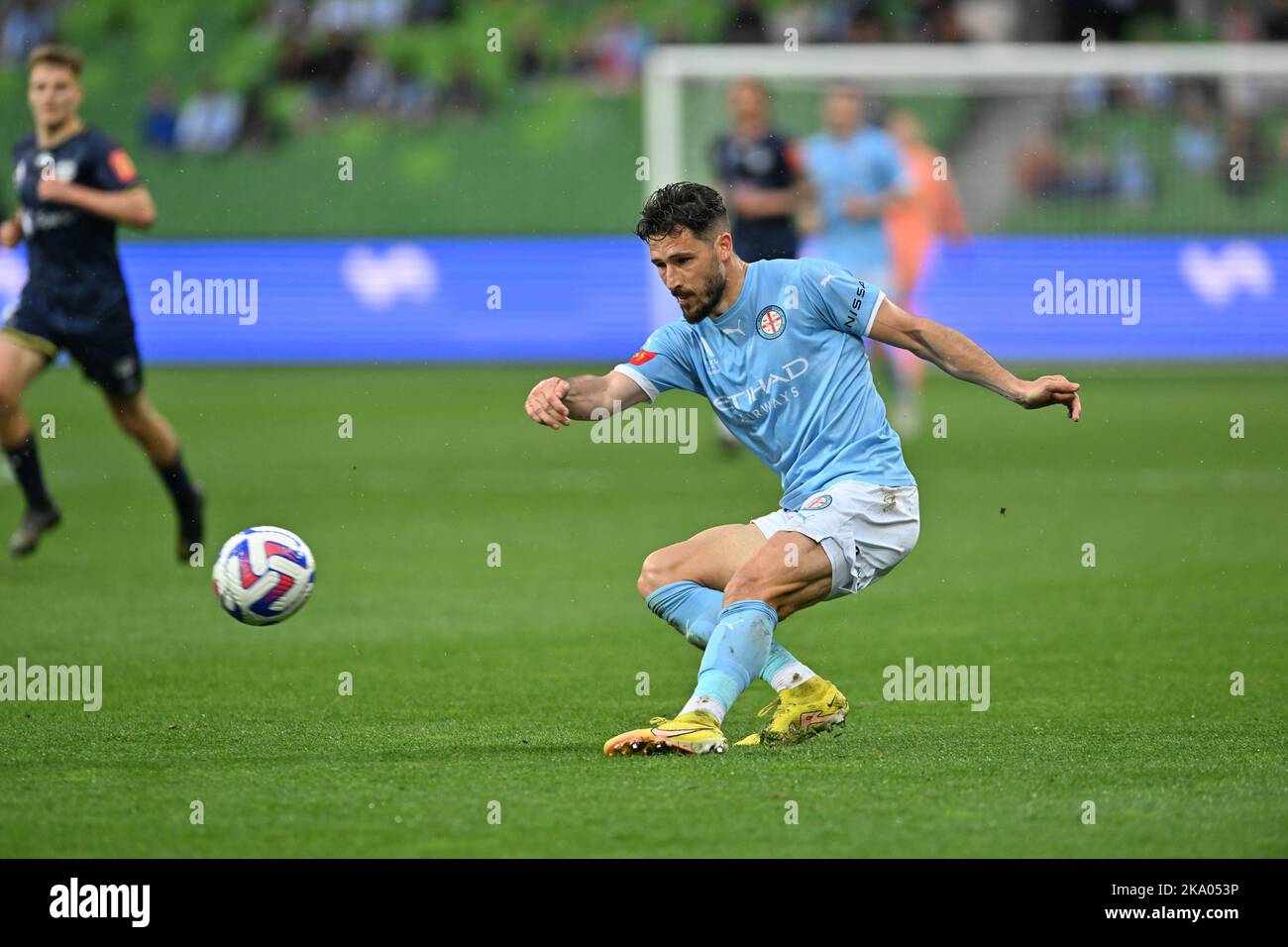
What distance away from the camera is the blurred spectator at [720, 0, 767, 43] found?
1020 inches

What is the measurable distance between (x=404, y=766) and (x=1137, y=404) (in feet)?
44.6

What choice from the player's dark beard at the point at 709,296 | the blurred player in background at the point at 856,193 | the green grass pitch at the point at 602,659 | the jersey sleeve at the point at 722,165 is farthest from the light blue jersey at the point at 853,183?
the player's dark beard at the point at 709,296

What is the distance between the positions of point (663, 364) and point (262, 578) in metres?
1.67

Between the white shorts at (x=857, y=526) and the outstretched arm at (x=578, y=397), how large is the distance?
640 mm

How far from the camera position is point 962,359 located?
6047 mm

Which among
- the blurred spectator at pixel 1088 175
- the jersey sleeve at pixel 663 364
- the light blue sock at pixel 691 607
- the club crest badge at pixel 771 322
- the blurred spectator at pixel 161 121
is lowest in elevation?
the light blue sock at pixel 691 607

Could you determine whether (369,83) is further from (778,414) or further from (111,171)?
(778,414)

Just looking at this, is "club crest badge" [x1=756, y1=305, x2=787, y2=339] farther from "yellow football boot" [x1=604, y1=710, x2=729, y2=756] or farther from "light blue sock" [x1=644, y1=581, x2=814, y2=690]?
"yellow football boot" [x1=604, y1=710, x2=729, y2=756]

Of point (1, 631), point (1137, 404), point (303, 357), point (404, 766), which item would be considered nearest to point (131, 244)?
point (303, 357)

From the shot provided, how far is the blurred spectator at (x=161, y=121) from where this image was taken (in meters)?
24.9

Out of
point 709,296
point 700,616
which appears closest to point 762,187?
point 709,296

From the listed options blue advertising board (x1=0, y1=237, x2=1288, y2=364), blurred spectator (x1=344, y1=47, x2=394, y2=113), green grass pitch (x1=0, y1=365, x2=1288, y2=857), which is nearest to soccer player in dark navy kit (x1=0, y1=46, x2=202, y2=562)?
green grass pitch (x1=0, y1=365, x2=1288, y2=857)

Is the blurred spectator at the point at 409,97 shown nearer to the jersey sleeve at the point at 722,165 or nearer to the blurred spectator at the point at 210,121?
the blurred spectator at the point at 210,121

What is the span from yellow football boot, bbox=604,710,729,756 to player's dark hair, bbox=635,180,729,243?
146cm
